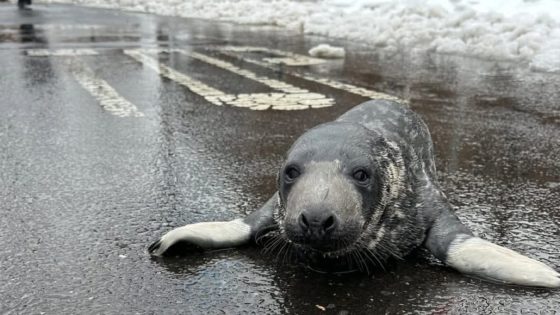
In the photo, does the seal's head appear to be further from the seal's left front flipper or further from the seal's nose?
the seal's left front flipper

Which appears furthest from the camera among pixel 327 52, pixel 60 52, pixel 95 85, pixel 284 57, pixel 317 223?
pixel 60 52

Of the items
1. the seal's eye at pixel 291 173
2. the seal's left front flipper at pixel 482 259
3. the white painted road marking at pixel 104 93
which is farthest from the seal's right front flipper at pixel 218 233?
the white painted road marking at pixel 104 93

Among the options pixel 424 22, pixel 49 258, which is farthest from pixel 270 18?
pixel 49 258

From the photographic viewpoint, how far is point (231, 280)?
3.32m

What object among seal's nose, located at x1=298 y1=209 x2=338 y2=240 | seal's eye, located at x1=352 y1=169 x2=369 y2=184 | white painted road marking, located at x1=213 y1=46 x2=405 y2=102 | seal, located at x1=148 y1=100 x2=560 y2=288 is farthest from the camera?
white painted road marking, located at x1=213 y1=46 x2=405 y2=102

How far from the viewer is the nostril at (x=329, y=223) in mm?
3018

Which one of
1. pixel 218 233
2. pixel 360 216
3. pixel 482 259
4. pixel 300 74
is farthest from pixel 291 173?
pixel 300 74

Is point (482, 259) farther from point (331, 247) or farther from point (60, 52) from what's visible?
point (60, 52)

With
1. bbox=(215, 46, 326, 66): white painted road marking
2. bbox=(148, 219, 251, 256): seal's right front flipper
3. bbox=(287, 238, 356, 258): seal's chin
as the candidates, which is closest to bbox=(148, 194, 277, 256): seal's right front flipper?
bbox=(148, 219, 251, 256): seal's right front flipper

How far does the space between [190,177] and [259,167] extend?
2.00 ft

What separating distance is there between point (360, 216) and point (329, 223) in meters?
0.27

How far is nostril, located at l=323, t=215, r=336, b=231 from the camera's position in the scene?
302 centimetres

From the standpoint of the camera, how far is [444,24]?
1390 centimetres

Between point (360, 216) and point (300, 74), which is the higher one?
point (360, 216)
